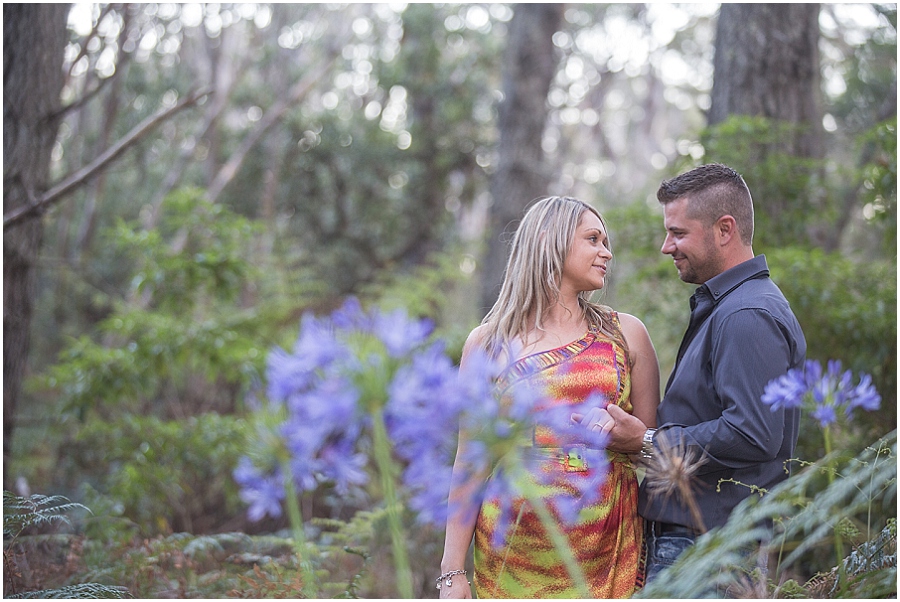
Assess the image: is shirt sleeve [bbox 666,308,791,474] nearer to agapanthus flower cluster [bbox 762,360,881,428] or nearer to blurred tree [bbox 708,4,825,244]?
agapanthus flower cluster [bbox 762,360,881,428]

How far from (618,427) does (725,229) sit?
75 cm

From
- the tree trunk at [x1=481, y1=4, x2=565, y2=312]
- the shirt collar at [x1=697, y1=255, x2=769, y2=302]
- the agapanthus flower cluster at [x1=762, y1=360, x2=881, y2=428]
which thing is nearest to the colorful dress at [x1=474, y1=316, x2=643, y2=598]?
the shirt collar at [x1=697, y1=255, x2=769, y2=302]

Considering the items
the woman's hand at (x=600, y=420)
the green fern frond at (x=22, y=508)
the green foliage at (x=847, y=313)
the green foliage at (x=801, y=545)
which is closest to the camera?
the green foliage at (x=801, y=545)

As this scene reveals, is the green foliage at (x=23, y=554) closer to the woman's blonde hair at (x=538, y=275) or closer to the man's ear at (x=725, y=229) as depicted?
the woman's blonde hair at (x=538, y=275)

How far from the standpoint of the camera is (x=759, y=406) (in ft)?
6.13

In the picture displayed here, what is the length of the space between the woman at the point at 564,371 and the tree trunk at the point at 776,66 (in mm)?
2962

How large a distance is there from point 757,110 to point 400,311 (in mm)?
4334

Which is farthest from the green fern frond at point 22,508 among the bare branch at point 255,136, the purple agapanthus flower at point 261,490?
the bare branch at point 255,136

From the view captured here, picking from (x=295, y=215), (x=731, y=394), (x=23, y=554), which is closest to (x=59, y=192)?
(x=23, y=554)

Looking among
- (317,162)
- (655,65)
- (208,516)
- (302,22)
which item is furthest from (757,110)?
(655,65)

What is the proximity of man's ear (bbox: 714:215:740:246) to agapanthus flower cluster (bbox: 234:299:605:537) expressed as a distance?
1368mm

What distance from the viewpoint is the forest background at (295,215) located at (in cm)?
387

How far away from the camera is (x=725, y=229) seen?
2.23 m

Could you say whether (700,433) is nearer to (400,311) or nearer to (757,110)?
(400,311)
